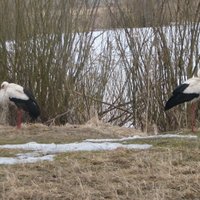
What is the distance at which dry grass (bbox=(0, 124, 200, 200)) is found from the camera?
5363mm

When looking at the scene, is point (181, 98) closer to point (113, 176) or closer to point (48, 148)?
point (48, 148)

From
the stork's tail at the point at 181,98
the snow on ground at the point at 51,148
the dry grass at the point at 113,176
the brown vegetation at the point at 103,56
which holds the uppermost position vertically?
the brown vegetation at the point at 103,56

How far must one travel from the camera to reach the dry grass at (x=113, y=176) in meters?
5.36

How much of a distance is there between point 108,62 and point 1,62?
2.31 metres

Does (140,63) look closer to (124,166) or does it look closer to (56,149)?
(56,149)

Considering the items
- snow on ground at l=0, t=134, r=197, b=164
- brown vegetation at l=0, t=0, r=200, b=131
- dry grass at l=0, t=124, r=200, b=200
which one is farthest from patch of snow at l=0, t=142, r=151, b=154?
brown vegetation at l=0, t=0, r=200, b=131

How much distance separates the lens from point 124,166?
6.50 m

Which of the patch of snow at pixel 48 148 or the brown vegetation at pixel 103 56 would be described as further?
the brown vegetation at pixel 103 56

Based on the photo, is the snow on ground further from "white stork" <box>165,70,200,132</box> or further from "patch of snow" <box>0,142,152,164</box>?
"white stork" <box>165,70,200,132</box>

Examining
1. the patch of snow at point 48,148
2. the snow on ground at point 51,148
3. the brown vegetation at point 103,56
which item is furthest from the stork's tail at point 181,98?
the patch of snow at point 48,148

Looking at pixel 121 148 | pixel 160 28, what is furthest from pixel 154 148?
pixel 160 28

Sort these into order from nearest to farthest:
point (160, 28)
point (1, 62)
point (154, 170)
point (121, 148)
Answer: point (154, 170), point (121, 148), point (160, 28), point (1, 62)

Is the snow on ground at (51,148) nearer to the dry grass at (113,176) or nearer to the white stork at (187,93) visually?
the dry grass at (113,176)

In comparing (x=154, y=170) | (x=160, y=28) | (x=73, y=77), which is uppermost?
(x=160, y=28)
